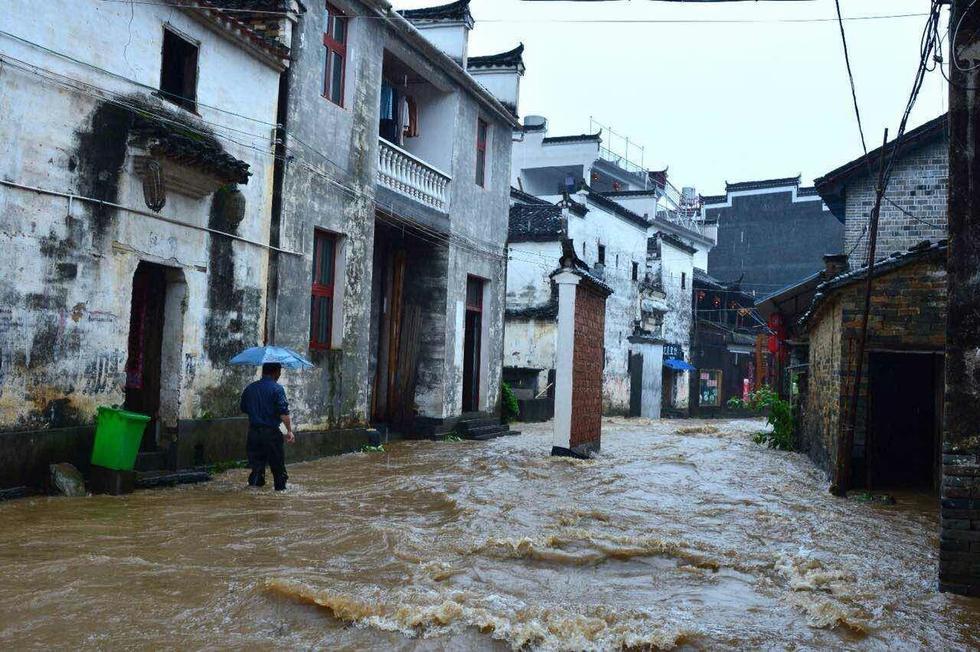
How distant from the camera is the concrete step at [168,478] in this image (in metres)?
8.59

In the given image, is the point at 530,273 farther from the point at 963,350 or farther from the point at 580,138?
the point at 963,350

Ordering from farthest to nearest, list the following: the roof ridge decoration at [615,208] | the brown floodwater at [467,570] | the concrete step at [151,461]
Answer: the roof ridge decoration at [615,208], the concrete step at [151,461], the brown floodwater at [467,570]

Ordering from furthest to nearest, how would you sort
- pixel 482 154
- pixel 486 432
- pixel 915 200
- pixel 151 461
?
pixel 482 154 < pixel 486 432 < pixel 915 200 < pixel 151 461

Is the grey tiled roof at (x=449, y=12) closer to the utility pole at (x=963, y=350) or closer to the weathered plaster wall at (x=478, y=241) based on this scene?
the weathered plaster wall at (x=478, y=241)

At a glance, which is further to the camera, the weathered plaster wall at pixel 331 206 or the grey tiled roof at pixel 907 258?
the weathered plaster wall at pixel 331 206

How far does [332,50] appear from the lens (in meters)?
12.6

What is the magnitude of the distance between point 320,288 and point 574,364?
4018 millimetres

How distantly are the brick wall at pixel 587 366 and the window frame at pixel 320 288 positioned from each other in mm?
3741

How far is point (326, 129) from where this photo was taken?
12.3 m

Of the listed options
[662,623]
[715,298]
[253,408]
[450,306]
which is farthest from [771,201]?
[662,623]

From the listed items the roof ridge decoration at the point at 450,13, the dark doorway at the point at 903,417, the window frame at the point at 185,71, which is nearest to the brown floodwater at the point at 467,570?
the dark doorway at the point at 903,417

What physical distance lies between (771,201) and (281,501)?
34842mm

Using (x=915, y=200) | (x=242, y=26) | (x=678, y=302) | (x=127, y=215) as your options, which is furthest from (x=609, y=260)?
(x=127, y=215)

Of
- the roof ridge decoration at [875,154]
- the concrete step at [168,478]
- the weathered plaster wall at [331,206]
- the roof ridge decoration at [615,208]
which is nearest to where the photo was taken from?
the concrete step at [168,478]
